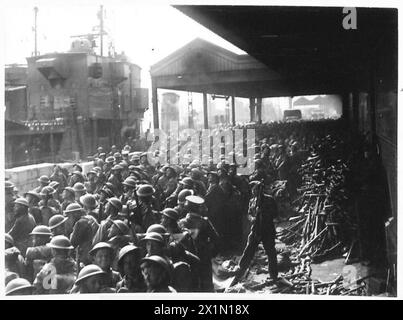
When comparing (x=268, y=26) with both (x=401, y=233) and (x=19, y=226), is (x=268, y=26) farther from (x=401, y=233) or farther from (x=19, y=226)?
(x=19, y=226)

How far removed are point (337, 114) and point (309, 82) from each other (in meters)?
0.47

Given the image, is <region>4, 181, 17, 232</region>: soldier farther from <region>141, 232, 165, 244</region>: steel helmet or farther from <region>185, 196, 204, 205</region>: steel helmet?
<region>185, 196, 204, 205</region>: steel helmet

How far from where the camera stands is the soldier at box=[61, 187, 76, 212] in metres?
4.75

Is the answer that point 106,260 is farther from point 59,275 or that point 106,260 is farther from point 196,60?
point 196,60

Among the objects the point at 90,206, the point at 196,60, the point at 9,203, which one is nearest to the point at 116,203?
the point at 90,206

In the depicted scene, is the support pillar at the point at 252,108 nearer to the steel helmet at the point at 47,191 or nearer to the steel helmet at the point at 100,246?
the steel helmet at the point at 100,246

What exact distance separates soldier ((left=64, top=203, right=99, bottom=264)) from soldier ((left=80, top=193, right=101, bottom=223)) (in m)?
0.04

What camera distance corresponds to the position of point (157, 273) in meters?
4.27

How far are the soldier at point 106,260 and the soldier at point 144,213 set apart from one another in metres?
0.38

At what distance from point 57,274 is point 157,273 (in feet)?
3.57

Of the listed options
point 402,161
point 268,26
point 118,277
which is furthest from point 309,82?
point 118,277

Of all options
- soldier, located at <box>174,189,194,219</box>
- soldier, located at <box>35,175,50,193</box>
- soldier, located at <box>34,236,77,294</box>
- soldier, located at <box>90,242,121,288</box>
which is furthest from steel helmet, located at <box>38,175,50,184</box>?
soldier, located at <box>174,189,194,219</box>

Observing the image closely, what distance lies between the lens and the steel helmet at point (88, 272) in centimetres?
428

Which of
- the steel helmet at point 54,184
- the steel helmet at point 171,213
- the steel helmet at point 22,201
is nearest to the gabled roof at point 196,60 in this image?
the steel helmet at point 171,213
